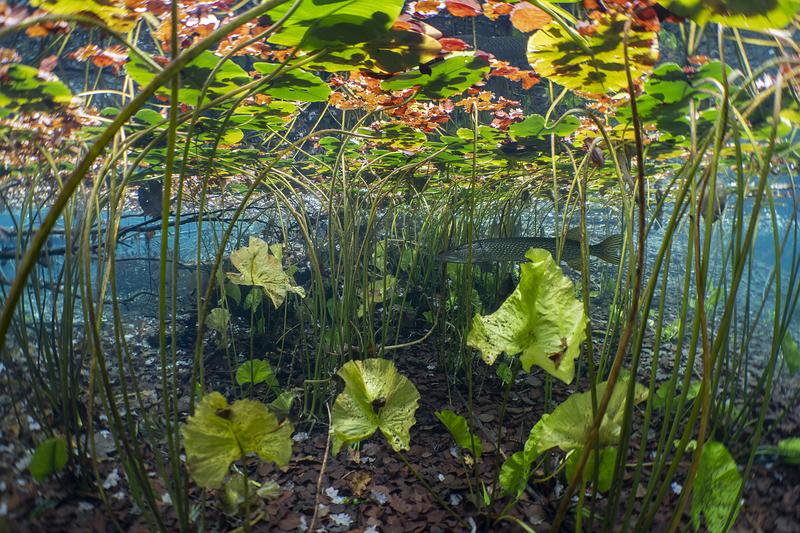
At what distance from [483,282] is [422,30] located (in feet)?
8.10

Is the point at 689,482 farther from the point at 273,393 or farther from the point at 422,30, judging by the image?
the point at 273,393

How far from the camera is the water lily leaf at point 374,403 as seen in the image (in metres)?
0.99

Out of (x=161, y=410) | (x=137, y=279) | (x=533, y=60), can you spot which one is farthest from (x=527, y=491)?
(x=137, y=279)

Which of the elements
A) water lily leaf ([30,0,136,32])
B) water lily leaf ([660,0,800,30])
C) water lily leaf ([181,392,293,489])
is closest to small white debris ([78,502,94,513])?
water lily leaf ([181,392,293,489])

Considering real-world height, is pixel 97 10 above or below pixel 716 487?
above

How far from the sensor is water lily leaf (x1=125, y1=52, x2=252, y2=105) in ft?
4.77

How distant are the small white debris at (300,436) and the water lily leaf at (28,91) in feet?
4.56

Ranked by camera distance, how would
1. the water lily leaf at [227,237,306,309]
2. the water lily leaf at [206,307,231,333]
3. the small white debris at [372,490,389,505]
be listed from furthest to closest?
the water lily leaf at [206,307,231,333]
the water lily leaf at [227,237,306,309]
the small white debris at [372,490,389,505]

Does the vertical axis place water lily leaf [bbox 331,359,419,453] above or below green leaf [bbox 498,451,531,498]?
above

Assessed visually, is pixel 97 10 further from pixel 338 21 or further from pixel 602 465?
pixel 602 465

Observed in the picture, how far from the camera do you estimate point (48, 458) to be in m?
1.06

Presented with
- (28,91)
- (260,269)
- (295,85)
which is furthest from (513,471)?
(28,91)

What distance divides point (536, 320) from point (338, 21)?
767 millimetres

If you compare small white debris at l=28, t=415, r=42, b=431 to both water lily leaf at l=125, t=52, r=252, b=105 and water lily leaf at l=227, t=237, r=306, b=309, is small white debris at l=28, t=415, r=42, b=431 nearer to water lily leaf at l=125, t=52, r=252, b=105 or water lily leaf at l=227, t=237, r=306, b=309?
water lily leaf at l=227, t=237, r=306, b=309
